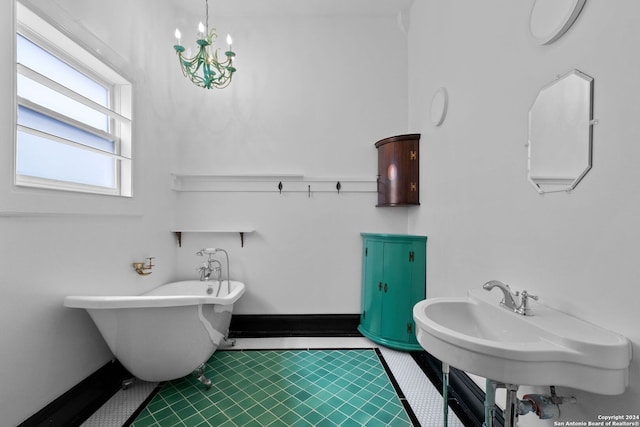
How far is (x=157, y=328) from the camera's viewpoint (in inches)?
58.8

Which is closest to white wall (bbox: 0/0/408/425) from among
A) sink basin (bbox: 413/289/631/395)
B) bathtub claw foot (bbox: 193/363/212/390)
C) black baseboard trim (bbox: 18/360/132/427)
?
bathtub claw foot (bbox: 193/363/212/390)

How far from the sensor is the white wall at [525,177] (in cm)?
80

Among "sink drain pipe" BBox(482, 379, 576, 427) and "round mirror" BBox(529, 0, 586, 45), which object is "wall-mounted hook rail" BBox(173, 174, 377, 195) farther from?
"sink drain pipe" BBox(482, 379, 576, 427)

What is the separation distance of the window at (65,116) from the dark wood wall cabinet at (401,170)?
2045 millimetres

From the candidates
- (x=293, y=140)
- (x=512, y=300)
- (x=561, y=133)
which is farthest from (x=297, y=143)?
(x=512, y=300)

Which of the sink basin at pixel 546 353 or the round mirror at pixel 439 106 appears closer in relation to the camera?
the sink basin at pixel 546 353

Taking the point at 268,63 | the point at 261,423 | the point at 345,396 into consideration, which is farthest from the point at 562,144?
the point at 268,63

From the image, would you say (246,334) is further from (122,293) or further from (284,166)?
(284,166)

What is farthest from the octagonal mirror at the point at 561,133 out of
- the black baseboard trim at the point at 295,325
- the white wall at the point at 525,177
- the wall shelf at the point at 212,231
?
the wall shelf at the point at 212,231

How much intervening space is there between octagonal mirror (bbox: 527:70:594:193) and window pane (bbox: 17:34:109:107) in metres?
2.46

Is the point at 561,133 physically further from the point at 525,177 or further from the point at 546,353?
the point at 546,353

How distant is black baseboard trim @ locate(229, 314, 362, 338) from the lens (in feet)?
8.05

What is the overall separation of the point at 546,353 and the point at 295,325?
2030 millimetres

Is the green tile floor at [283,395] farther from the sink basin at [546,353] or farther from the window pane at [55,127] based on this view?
the window pane at [55,127]
